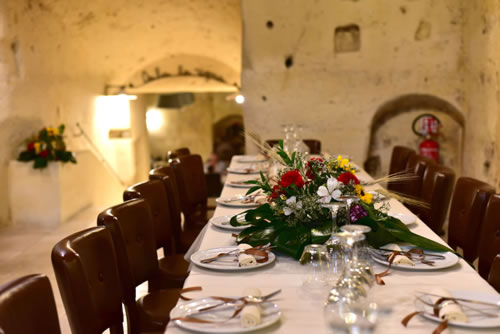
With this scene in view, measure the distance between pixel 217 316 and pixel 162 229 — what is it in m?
1.66

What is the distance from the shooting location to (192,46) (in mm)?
9320

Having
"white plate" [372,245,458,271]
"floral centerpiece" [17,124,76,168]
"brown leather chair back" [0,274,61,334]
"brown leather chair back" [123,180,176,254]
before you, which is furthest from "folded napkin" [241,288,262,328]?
"floral centerpiece" [17,124,76,168]

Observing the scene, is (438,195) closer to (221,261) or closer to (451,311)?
(221,261)

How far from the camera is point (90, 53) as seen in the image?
28.1 feet

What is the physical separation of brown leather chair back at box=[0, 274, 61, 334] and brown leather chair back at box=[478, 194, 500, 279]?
1.84 m

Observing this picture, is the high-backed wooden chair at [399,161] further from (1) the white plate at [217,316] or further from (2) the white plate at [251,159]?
(1) the white plate at [217,316]

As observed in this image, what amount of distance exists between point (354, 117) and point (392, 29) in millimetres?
1022

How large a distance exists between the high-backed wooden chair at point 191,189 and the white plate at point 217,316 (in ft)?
8.09

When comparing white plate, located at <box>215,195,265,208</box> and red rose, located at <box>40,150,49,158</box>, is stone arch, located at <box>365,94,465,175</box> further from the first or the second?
white plate, located at <box>215,195,265,208</box>

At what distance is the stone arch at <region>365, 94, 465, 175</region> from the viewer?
6.75 metres

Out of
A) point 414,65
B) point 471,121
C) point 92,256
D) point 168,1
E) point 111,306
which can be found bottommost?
point 111,306

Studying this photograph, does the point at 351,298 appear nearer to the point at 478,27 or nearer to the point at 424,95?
the point at 478,27

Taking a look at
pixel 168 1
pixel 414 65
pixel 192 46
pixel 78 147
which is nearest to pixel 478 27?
pixel 414 65

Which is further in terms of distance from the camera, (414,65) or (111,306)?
(414,65)
